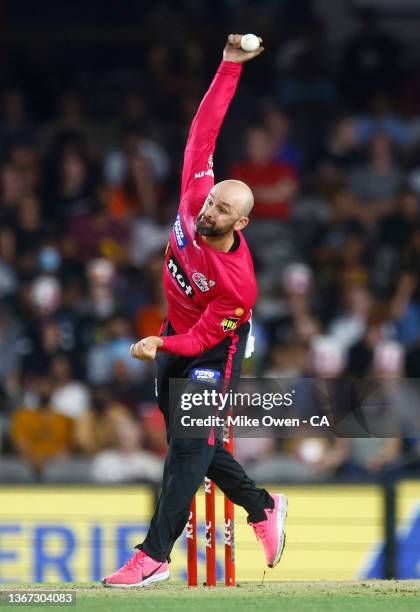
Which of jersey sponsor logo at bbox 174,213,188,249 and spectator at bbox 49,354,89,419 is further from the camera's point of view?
spectator at bbox 49,354,89,419

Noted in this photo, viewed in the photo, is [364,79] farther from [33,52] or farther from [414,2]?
[33,52]

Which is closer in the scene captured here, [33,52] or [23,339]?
[23,339]

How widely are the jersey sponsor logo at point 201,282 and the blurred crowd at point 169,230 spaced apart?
12.6ft

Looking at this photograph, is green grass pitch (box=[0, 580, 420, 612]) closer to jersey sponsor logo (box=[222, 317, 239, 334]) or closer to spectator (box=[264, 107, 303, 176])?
jersey sponsor logo (box=[222, 317, 239, 334])

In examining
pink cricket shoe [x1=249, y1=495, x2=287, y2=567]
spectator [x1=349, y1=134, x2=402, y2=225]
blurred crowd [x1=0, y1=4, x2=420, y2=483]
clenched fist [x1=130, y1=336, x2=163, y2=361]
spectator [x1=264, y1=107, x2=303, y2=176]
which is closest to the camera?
clenched fist [x1=130, y1=336, x2=163, y2=361]

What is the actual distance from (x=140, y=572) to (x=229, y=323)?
1257 millimetres

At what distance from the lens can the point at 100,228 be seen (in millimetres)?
13461

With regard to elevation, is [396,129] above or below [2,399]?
above

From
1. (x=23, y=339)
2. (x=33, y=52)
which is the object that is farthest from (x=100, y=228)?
(x=33, y=52)

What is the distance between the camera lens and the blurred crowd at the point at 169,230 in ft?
38.2

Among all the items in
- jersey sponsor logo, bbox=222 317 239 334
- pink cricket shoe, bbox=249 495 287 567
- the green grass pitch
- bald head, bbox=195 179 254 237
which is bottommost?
the green grass pitch

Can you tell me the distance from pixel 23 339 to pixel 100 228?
5.18 feet

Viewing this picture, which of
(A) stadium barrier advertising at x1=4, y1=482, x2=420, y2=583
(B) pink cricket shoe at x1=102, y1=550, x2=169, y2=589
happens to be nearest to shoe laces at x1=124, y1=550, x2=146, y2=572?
(B) pink cricket shoe at x1=102, y1=550, x2=169, y2=589

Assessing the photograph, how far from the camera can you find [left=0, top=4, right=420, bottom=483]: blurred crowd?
11.6m
